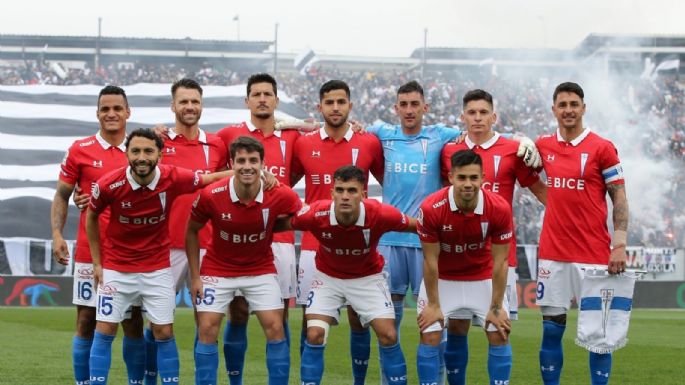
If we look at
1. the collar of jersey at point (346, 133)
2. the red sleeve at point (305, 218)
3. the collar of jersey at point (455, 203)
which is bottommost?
the red sleeve at point (305, 218)

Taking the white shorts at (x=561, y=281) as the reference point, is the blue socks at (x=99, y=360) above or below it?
below

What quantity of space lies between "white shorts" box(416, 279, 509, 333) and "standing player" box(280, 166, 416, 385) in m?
0.36

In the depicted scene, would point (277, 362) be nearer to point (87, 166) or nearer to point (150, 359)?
point (150, 359)

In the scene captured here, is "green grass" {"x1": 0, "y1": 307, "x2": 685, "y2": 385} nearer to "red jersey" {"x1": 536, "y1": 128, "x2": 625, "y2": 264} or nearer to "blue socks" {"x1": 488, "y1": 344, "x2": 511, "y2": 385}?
"red jersey" {"x1": 536, "y1": 128, "x2": 625, "y2": 264}

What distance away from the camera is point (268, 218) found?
7.80 meters

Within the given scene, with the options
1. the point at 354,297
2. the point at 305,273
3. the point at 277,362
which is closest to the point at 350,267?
the point at 354,297

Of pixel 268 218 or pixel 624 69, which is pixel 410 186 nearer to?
pixel 268 218

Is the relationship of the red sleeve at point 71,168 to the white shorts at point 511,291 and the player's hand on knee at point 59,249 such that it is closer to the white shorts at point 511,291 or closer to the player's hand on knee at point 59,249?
the player's hand on knee at point 59,249

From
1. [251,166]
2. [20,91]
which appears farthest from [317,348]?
[20,91]

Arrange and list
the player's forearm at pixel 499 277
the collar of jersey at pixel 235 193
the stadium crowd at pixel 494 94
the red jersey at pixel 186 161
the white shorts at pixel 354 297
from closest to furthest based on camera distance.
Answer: the player's forearm at pixel 499 277 < the collar of jersey at pixel 235 193 < the white shorts at pixel 354 297 < the red jersey at pixel 186 161 < the stadium crowd at pixel 494 94

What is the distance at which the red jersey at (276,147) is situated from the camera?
851 centimetres

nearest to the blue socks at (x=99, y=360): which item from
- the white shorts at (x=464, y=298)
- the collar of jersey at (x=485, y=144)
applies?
the white shorts at (x=464, y=298)

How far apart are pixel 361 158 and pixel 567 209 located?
5.66 feet

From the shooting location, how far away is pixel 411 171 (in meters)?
8.41
